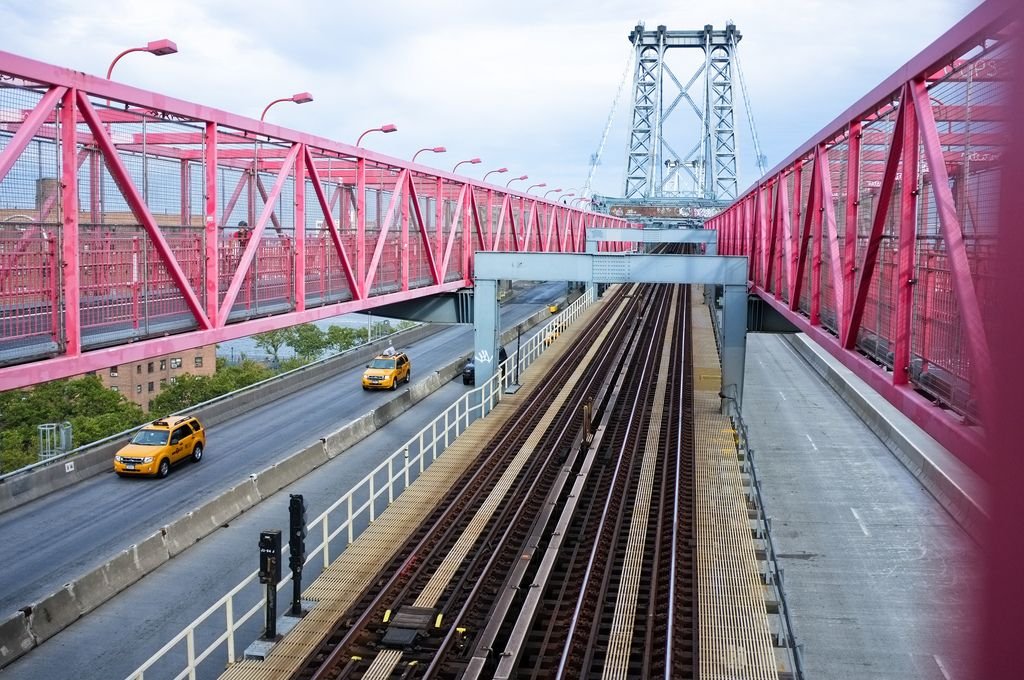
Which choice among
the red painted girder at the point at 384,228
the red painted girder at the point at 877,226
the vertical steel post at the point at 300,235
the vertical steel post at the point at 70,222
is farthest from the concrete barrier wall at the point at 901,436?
the vertical steel post at the point at 70,222

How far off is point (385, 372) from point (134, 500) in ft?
40.7

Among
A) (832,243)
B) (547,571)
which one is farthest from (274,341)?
(832,243)

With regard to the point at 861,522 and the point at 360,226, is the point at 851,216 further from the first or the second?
the point at 861,522

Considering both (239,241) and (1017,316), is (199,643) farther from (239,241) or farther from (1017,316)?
(1017,316)

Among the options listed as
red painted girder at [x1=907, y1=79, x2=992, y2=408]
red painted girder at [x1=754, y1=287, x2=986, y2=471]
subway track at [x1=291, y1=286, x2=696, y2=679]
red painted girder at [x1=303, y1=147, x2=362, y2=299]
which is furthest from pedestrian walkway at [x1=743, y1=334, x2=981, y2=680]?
red painted girder at [x1=303, y1=147, x2=362, y2=299]

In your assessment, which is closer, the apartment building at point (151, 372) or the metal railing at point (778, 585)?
the metal railing at point (778, 585)

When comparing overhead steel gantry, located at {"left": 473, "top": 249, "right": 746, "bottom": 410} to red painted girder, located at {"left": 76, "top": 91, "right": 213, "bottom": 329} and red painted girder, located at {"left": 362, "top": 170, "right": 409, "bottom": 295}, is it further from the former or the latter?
red painted girder, located at {"left": 76, "top": 91, "right": 213, "bottom": 329}

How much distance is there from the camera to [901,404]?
5406mm

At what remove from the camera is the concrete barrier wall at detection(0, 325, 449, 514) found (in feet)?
52.9

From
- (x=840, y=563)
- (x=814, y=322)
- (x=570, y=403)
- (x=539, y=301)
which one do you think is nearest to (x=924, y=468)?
(x=840, y=563)

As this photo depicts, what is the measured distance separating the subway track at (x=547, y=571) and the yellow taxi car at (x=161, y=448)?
6839 mm

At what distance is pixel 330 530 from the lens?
14102 millimetres

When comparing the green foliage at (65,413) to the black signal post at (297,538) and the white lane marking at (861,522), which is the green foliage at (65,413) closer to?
the white lane marking at (861,522)

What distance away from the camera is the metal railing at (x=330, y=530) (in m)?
7.94
